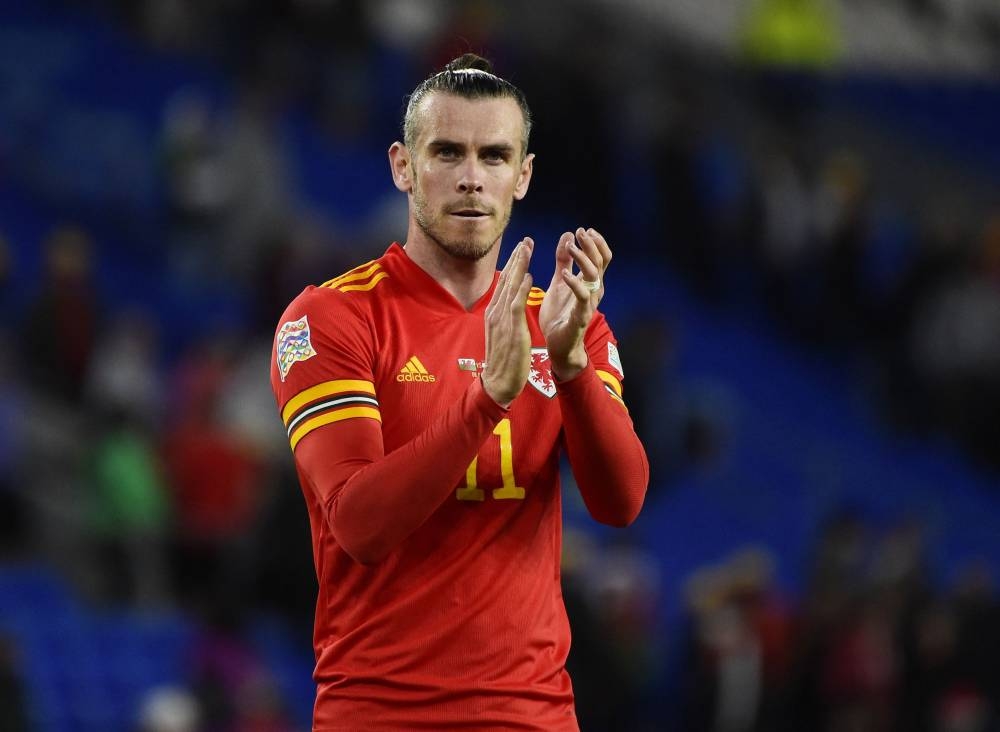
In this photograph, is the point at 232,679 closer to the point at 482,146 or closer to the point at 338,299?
the point at 338,299

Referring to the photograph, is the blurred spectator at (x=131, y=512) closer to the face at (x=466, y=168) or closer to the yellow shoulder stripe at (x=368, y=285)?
the yellow shoulder stripe at (x=368, y=285)

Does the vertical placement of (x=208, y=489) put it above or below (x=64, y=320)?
below

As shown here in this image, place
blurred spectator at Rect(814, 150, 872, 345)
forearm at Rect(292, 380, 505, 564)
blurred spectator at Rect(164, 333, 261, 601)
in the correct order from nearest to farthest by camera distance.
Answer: forearm at Rect(292, 380, 505, 564) → blurred spectator at Rect(164, 333, 261, 601) → blurred spectator at Rect(814, 150, 872, 345)

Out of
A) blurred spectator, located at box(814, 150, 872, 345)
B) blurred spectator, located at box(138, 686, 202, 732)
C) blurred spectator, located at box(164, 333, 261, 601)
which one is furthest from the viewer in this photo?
blurred spectator, located at box(814, 150, 872, 345)

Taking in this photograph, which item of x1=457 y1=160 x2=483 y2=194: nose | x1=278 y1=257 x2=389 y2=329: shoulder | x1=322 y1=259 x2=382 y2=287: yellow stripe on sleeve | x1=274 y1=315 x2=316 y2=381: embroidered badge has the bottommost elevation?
x1=274 y1=315 x2=316 y2=381: embroidered badge

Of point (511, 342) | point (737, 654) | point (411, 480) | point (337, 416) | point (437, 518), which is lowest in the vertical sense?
point (737, 654)

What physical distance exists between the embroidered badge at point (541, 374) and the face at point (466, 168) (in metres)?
0.26

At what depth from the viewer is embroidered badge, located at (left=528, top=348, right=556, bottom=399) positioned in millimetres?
3822

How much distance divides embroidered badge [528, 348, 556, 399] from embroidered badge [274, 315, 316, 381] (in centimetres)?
47

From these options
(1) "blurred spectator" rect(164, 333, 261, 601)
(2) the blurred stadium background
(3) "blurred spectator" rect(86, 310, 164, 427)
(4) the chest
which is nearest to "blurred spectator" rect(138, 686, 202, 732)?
(2) the blurred stadium background

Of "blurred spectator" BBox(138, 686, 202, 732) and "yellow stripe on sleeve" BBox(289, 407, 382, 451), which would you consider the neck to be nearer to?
"yellow stripe on sleeve" BBox(289, 407, 382, 451)

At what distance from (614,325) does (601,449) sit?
896 cm

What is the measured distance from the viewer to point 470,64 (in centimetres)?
400

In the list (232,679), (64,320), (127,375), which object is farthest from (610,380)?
(64,320)
